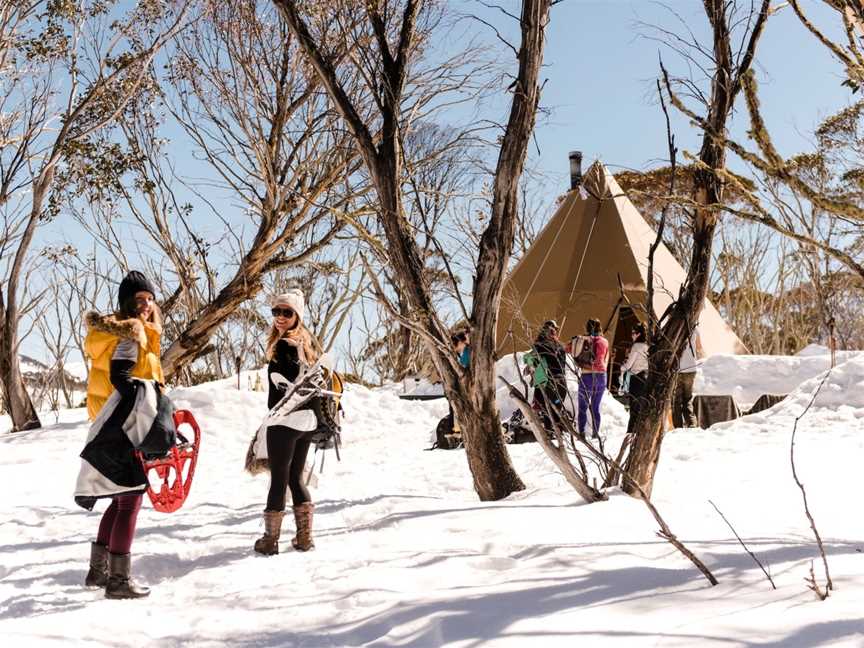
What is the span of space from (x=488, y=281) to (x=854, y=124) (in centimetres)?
1788

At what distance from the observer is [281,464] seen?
4.04m

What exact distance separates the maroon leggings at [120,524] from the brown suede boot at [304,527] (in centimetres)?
86

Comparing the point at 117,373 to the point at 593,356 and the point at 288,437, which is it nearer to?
the point at 288,437

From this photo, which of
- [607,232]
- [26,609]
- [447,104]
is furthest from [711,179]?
[607,232]

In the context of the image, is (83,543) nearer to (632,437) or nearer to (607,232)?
(632,437)

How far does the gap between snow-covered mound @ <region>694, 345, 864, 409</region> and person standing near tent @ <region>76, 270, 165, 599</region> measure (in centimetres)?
1068

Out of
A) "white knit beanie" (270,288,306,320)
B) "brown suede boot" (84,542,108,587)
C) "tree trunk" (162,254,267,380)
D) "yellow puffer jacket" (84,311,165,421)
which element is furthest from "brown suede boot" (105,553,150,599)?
"tree trunk" (162,254,267,380)

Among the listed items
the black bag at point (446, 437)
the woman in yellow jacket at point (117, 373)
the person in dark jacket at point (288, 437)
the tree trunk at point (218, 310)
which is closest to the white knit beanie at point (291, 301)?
the person in dark jacket at point (288, 437)

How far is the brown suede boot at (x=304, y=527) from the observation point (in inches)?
158

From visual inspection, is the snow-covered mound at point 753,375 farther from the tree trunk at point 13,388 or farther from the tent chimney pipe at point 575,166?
the tree trunk at point 13,388

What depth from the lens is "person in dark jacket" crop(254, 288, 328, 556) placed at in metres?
4.02

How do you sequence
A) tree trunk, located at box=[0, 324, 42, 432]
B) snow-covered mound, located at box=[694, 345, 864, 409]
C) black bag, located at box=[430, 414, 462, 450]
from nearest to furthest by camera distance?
black bag, located at box=[430, 414, 462, 450], tree trunk, located at box=[0, 324, 42, 432], snow-covered mound, located at box=[694, 345, 864, 409]

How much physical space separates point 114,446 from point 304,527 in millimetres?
1084

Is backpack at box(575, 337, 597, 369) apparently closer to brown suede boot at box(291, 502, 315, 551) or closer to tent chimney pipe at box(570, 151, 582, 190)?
brown suede boot at box(291, 502, 315, 551)
